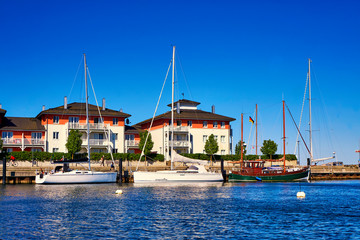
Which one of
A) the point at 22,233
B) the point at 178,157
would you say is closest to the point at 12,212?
the point at 22,233

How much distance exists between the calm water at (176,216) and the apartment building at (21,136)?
119 feet

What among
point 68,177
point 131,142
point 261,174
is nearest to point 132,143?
point 131,142

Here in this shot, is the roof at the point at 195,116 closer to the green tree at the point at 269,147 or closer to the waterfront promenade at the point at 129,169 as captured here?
the green tree at the point at 269,147

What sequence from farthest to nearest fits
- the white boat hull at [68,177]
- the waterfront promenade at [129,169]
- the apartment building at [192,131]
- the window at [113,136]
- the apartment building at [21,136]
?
the apartment building at [192,131] < the window at [113,136] < the apartment building at [21,136] < the waterfront promenade at [129,169] < the white boat hull at [68,177]

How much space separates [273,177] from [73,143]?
33695mm

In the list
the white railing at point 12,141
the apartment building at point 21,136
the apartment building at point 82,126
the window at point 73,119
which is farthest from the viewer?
the window at point 73,119

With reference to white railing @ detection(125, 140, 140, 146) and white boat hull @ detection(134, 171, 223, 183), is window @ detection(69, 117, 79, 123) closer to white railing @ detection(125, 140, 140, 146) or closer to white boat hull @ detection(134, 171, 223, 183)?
white railing @ detection(125, 140, 140, 146)

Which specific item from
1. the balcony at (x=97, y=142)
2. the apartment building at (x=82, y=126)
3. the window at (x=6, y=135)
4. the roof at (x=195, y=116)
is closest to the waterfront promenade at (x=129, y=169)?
the balcony at (x=97, y=142)

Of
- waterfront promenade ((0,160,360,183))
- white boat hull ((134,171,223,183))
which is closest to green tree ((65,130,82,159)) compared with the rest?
waterfront promenade ((0,160,360,183))

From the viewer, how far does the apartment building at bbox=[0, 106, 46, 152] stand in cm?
7981

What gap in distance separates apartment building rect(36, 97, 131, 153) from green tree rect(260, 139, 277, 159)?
91.1 feet

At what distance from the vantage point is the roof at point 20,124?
81.8m

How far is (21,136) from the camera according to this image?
8181cm

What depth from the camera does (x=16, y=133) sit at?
268 ft
